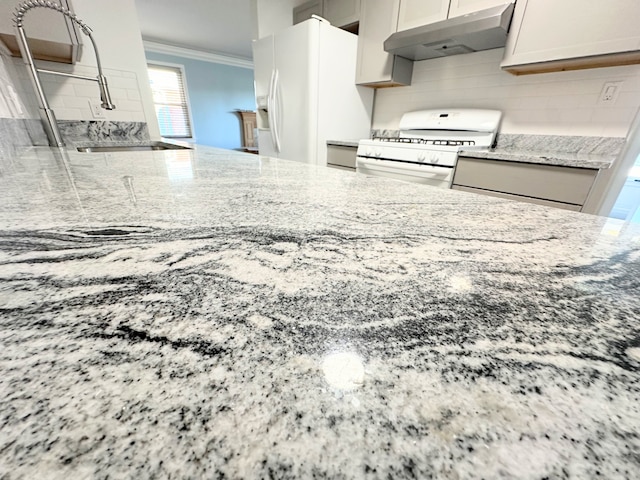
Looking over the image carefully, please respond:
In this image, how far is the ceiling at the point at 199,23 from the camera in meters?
3.29

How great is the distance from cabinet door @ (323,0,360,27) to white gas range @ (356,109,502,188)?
3.22ft

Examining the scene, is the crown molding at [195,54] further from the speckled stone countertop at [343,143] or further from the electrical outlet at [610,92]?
the electrical outlet at [610,92]

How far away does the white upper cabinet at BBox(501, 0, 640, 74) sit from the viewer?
1.25 metres

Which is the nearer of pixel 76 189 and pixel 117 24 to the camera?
pixel 76 189

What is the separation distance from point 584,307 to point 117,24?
9.45ft

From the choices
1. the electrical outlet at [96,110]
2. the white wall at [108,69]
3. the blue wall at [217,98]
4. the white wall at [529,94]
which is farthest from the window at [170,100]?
the white wall at [529,94]

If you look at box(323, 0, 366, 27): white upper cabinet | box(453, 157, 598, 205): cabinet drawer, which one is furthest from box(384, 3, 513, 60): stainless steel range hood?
box(453, 157, 598, 205): cabinet drawer

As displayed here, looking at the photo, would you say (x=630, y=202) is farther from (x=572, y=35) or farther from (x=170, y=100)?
(x=170, y=100)

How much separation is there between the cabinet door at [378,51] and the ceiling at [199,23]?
5.91 ft

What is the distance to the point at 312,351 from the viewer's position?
0.64 feet

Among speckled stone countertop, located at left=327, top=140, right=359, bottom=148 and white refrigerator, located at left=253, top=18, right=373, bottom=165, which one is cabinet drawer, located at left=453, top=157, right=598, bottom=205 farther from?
white refrigerator, located at left=253, top=18, right=373, bottom=165

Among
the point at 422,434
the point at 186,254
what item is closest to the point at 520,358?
the point at 422,434

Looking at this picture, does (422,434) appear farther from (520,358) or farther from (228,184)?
(228,184)

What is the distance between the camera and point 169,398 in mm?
157
